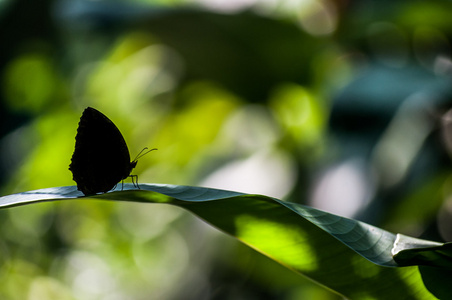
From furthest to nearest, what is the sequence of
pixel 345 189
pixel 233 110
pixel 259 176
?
pixel 233 110
pixel 259 176
pixel 345 189

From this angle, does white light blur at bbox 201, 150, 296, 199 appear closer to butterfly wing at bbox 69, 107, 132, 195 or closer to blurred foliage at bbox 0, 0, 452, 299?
blurred foliage at bbox 0, 0, 452, 299

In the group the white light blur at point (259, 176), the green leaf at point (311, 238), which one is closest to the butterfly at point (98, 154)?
the green leaf at point (311, 238)

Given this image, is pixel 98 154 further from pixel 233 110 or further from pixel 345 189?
pixel 233 110

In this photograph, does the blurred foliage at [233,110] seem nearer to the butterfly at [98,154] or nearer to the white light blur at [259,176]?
the white light blur at [259,176]

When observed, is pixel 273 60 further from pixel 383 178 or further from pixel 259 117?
pixel 383 178

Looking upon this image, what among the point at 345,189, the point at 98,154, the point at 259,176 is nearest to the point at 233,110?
the point at 259,176

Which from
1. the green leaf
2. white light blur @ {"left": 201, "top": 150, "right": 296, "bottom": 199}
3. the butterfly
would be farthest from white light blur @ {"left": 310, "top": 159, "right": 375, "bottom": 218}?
the green leaf
